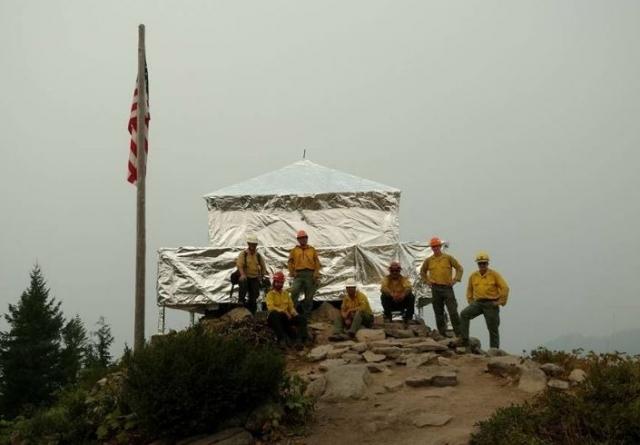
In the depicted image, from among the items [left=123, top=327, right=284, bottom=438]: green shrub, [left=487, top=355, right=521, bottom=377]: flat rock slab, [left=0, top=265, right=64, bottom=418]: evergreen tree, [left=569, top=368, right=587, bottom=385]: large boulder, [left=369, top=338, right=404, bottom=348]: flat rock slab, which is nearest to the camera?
[left=123, top=327, right=284, bottom=438]: green shrub

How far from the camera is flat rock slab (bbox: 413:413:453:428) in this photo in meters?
6.32

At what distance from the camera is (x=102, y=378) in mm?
9539

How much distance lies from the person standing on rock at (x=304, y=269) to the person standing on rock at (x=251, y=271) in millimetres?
719

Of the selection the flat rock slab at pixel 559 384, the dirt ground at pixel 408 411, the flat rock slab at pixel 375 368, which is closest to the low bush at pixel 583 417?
the dirt ground at pixel 408 411

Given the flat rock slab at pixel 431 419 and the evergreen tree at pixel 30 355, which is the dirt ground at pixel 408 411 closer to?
the flat rock slab at pixel 431 419

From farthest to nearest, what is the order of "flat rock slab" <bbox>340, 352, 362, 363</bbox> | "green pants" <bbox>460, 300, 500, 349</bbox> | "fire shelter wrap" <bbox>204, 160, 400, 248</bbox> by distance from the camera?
1. "fire shelter wrap" <bbox>204, 160, 400, 248</bbox>
2. "green pants" <bbox>460, 300, 500, 349</bbox>
3. "flat rock slab" <bbox>340, 352, 362, 363</bbox>

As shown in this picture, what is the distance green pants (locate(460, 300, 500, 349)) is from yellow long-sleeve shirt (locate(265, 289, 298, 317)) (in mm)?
2899

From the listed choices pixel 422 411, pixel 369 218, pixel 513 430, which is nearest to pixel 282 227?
pixel 369 218

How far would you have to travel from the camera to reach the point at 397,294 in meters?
11.9

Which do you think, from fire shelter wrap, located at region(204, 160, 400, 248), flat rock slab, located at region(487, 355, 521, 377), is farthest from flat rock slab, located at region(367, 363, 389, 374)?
fire shelter wrap, located at region(204, 160, 400, 248)

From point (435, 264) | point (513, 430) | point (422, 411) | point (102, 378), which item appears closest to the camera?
point (513, 430)

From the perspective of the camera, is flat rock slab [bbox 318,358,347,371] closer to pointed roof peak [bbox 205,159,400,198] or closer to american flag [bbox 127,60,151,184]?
american flag [bbox 127,60,151,184]

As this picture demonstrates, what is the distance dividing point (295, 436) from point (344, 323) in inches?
199

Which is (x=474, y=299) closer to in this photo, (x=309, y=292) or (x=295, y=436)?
(x=309, y=292)
